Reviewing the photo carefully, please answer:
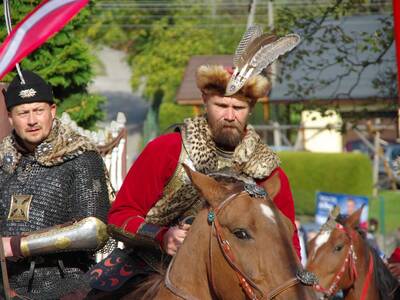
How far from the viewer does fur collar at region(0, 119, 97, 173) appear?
6.51 meters

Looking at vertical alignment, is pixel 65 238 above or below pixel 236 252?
below

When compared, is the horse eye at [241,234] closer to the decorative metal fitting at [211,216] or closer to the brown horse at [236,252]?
the brown horse at [236,252]

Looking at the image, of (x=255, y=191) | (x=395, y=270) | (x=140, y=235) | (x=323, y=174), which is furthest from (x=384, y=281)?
(x=323, y=174)

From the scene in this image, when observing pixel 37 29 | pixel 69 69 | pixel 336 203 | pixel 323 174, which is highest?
pixel 37 29

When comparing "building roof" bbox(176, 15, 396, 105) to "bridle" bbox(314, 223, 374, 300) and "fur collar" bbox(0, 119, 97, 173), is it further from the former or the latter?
"bridle" bbox(314, 223, 374, 300)

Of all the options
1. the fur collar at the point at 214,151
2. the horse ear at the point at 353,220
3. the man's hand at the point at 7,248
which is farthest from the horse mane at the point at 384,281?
the man's hand at the point at 7,248

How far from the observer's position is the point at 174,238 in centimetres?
557

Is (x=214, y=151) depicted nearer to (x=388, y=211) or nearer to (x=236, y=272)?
(x=236, y=272)

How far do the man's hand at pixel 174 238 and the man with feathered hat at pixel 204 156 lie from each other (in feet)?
0.89

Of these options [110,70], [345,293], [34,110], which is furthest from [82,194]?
[110,70]

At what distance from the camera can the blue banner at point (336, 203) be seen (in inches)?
746

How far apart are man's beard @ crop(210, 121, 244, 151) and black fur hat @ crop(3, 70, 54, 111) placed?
1.08 m

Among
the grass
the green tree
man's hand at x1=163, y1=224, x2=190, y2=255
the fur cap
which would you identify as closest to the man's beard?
the fur cap

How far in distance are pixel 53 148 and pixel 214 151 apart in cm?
103
